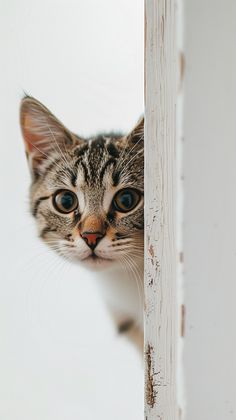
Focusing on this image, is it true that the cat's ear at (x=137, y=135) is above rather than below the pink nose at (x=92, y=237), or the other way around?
above

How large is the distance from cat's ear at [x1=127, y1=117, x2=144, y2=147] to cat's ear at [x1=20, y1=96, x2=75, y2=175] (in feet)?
0.30

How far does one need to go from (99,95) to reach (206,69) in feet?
1.13

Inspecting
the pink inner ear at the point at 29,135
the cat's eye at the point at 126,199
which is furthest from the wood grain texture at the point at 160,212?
the pink inner ear at the point at 29,135

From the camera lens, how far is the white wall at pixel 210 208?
0.30m

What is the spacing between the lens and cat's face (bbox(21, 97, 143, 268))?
1.94ft

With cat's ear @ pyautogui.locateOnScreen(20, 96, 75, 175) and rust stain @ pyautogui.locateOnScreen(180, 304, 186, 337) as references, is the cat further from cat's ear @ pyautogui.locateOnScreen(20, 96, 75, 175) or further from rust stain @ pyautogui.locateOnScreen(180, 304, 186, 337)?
rust stain @ pyautogui.locateOnScreen(180, 304, 186, 337)

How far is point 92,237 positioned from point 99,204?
4cm

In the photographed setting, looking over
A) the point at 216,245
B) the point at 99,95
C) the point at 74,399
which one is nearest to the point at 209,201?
the point at 216,245

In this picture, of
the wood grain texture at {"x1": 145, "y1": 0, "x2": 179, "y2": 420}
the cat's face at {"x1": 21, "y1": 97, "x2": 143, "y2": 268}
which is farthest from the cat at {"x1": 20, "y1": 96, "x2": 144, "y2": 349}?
the wood grain texture at {"x1": 145, "y1": 0, "x2": 179, "y2": 420}

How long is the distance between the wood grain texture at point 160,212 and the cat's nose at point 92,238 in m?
0.22

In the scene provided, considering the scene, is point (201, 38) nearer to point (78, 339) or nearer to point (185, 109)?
point (185, 109)

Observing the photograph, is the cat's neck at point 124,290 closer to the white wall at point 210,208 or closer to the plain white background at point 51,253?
the plain white background at point 51,253

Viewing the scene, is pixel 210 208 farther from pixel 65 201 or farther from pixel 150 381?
pixel 65 201

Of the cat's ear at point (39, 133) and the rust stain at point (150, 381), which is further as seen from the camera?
the cat's ear at point (39, 133)
